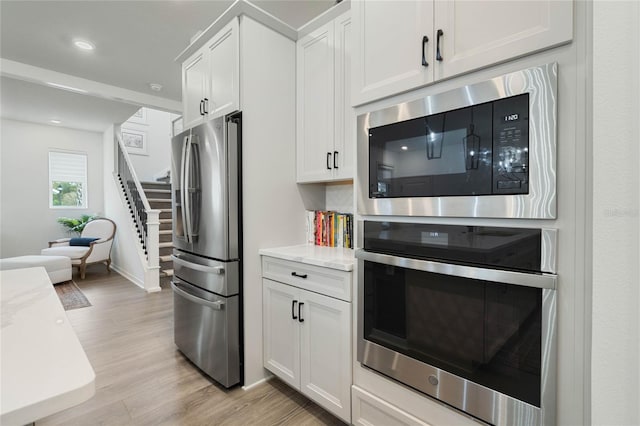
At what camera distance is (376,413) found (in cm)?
149

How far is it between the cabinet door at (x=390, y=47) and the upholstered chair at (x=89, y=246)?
5.66 meters

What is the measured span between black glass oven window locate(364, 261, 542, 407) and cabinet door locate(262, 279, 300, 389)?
1.89ft

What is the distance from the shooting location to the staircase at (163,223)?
4918 millimetres

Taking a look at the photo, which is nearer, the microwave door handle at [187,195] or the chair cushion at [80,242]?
the microwave door handle at [187,195]

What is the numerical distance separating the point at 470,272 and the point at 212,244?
161 centimetres

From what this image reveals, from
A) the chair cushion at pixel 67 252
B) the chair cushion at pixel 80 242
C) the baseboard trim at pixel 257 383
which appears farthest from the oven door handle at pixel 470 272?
the chair cushion at pixel 80 242

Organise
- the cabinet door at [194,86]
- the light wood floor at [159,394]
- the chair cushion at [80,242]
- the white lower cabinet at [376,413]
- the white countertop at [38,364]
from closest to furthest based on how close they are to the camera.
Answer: the white countertop at [38,364] < the white lower cabinet at [376,413] < the light wood floor at [159,394] < the cabinet door at [194,86] < the chair cushion at [80,242]

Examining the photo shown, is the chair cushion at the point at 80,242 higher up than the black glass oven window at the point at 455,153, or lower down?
lower down

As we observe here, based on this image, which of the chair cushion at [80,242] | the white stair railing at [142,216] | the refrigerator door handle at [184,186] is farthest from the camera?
the chair cushion at [80,242]

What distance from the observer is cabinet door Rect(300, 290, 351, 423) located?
1.61 m

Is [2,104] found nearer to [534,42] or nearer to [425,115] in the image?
[425,115]

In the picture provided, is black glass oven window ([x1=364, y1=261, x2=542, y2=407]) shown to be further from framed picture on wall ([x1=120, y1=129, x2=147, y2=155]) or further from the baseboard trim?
framed picture on wall ([x1=120, y1=129, x2=147, y2=155])

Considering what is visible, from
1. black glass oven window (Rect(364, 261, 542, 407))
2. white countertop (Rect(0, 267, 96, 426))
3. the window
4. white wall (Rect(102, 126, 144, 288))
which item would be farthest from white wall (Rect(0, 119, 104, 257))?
black glass oven window (Rect(364, 261, 542, 407))

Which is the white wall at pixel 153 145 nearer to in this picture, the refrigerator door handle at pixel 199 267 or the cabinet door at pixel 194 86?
the cabinet door at pixel 194 86
